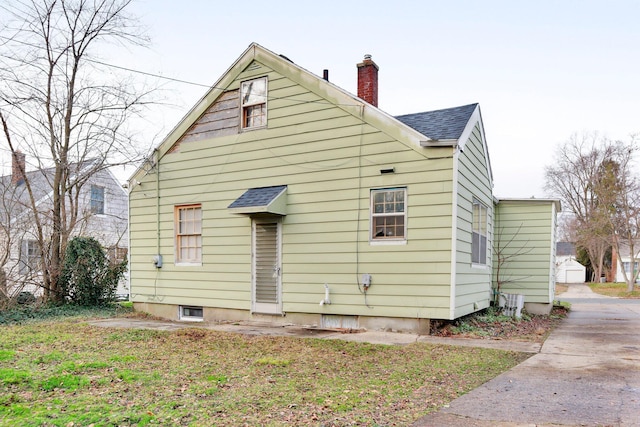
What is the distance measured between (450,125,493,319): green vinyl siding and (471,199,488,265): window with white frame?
0.49ft

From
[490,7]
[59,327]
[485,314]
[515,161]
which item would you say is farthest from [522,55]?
[515,161]

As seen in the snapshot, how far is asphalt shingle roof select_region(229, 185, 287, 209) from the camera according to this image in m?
9.63

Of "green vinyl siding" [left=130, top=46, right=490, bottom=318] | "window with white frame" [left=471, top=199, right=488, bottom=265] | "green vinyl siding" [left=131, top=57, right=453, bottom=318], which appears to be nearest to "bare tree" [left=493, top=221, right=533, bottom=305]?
"window with white frame" [left=471, top=199, right=488, bottom=265]

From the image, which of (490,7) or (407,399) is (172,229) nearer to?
(407,399)

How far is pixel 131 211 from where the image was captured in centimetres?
1259

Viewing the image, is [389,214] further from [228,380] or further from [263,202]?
[228,380]

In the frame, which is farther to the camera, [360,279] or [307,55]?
[307,55]

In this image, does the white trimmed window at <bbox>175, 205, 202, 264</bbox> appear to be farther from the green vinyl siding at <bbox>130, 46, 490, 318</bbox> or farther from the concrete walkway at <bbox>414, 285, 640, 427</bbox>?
the concrete walkway at <bbox>414, 285, 640, 427</bbox>

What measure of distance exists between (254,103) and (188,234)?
150 inches

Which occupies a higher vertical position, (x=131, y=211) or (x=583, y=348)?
(x=131, y=211)

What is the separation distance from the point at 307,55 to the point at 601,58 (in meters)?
8.71

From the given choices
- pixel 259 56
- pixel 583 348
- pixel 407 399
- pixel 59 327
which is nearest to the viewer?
pixel 407 399

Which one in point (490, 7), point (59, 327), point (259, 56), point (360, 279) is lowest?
point (59, 327)

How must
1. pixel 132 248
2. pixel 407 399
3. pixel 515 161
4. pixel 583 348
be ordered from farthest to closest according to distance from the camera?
1. pixel 515 161
2. pixel 132 248
3. pixel 583 348
4. pixel 407 399
